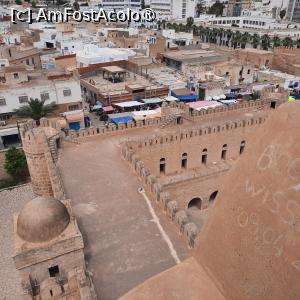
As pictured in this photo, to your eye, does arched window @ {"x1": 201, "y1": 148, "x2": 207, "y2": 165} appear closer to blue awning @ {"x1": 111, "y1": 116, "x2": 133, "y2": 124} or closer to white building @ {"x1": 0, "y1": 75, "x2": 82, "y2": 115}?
blue awning @ {"x1": 111, "y1": 116, "x2": 133, "y2": 124}

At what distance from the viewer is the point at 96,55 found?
143 ft

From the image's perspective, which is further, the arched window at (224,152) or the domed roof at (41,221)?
the arched window at (224,152)

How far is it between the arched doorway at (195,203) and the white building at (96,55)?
27.8m

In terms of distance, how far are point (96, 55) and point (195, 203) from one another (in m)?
29.5

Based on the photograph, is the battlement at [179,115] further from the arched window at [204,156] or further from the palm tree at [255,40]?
the palm tree at [255,40]

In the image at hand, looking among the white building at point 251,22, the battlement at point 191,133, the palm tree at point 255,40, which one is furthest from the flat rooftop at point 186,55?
the white building at point 251,22

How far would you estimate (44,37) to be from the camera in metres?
54.0

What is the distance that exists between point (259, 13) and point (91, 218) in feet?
330

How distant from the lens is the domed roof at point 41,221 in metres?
9.84

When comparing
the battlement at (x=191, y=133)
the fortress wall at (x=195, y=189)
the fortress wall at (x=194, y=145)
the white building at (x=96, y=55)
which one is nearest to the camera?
the fortress wall at (x=195, y=189)

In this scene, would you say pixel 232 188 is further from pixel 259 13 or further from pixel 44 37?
pixel 259 13

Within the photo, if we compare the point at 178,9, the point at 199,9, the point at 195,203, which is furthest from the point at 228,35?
the point at 195,203

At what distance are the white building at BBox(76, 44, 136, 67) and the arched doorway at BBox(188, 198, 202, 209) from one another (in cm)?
2783

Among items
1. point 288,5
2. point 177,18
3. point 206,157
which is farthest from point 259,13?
point 206,157
